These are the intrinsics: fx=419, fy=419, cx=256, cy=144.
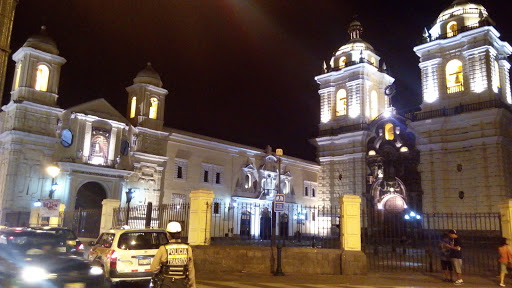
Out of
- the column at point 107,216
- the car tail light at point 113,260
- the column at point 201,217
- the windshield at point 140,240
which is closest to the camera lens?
→ the car tail light at point 113,260

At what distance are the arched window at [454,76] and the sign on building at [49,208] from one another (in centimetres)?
2979

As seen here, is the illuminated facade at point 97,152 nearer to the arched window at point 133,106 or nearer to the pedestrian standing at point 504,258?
the arched window at point 133,106

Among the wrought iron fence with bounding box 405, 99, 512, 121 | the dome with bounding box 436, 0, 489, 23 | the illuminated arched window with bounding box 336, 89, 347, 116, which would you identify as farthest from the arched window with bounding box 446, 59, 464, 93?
the illuminated arched window with bounding box 336, 89, 347, 116

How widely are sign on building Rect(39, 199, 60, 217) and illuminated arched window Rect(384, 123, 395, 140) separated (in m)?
26.4

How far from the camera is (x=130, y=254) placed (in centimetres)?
Result: 1069

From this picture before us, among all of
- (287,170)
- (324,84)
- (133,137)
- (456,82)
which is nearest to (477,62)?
(456,82)

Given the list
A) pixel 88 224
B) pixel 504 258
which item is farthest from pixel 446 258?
pixel 88 224

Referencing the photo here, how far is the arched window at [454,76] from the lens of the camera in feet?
111

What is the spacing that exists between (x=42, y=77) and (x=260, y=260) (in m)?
27.0

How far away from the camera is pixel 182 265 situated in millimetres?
6551

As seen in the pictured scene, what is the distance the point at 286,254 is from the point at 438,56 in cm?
2687

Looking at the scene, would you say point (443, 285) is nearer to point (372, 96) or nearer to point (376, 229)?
point (376, 229)

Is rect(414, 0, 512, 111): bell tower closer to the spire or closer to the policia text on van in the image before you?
the spire

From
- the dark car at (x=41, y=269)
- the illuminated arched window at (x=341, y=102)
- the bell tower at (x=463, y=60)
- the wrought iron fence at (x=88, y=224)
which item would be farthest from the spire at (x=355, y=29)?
the dark car at (x=41, y=269)
